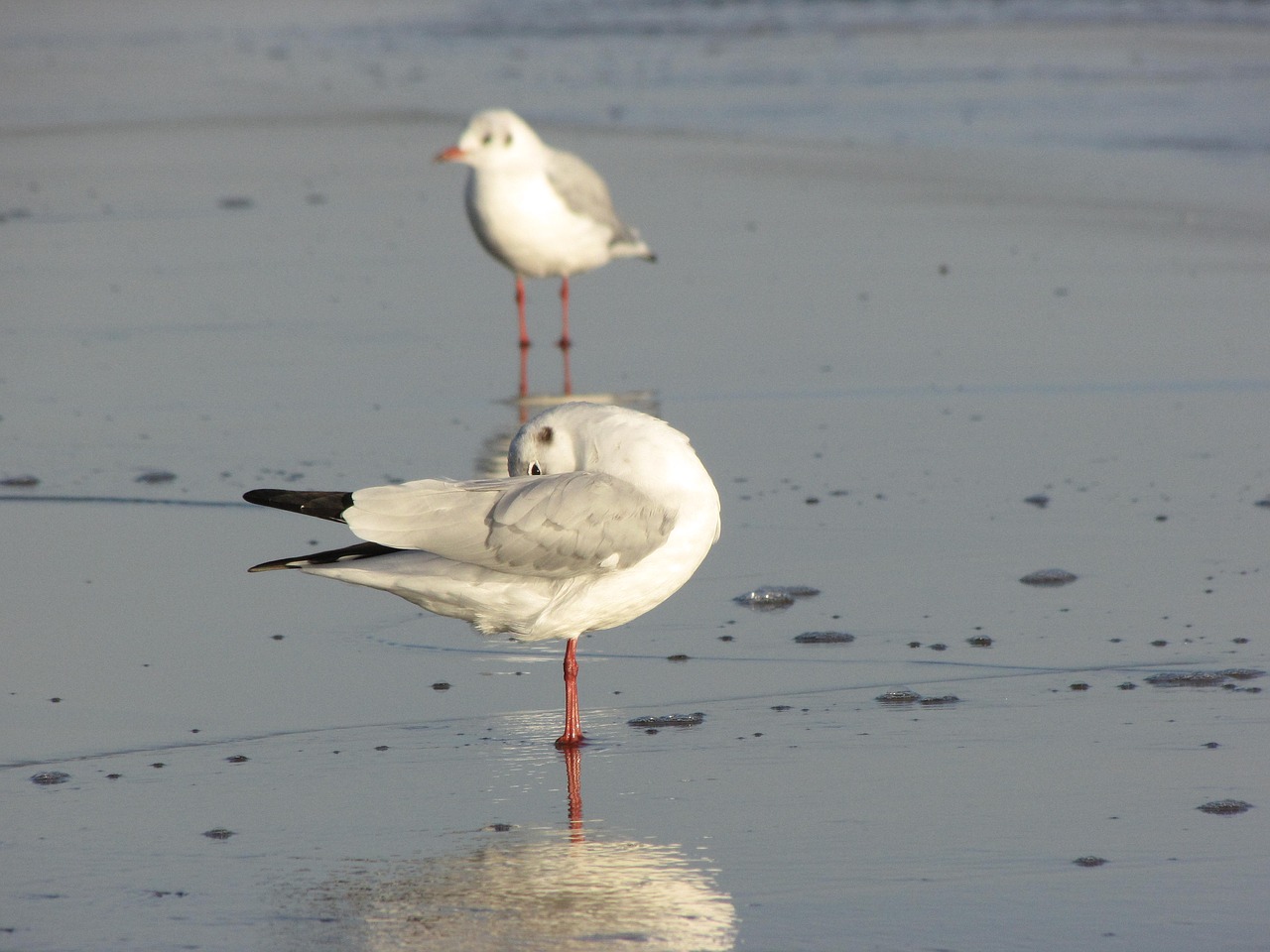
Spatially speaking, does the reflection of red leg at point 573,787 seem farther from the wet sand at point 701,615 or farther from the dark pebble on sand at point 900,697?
the dark pebble on sand at point 900,697

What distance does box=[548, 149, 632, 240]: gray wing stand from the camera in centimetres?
1109

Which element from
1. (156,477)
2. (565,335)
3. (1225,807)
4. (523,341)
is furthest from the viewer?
(565,335)

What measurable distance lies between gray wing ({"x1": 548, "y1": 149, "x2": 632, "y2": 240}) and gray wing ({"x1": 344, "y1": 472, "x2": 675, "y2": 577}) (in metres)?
6.15

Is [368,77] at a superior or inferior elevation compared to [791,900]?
superior

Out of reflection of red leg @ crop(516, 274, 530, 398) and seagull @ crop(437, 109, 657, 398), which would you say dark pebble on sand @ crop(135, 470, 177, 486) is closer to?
reflection of red leg @ crop(516, 274, 530, 398)

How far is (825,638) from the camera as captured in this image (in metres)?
5.71

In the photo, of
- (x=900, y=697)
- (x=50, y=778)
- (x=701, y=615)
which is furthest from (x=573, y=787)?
(x=701, y=615)

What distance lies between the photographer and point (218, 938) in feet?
12.6

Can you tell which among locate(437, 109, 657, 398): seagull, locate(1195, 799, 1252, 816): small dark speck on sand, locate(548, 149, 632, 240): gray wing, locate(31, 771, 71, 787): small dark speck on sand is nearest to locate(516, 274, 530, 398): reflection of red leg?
locate(437, 109, 657, 398): seagull

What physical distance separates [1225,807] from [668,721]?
4.68 feet

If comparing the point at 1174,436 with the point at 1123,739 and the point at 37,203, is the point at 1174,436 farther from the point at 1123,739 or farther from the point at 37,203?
the point at 37,203

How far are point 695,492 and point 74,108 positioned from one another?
15.1 meters

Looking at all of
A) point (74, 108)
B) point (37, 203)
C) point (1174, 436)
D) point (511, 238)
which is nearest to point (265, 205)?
point (37, 203)

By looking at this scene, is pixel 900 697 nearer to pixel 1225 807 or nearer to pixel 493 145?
pixel 1225 807
